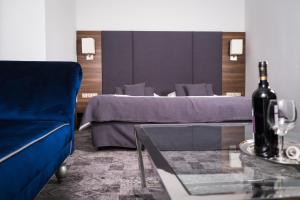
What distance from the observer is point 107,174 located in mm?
2367

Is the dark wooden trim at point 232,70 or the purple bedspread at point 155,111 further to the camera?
the dark wooden trim at point 232,70

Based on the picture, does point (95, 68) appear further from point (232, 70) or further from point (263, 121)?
point (263, 121)

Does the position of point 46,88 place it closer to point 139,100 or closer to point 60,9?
point 139,100

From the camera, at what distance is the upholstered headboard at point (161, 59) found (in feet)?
17.2

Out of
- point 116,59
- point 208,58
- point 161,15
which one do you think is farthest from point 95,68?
point 208,58

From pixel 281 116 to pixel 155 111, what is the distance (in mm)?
2133

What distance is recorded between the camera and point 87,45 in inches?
199

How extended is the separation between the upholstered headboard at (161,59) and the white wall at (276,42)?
0.59 metres

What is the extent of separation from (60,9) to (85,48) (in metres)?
1.09

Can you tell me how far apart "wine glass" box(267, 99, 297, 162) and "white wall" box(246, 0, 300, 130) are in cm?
311

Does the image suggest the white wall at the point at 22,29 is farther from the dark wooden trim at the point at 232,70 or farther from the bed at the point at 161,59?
the dark wooden trim at the point at 232,70

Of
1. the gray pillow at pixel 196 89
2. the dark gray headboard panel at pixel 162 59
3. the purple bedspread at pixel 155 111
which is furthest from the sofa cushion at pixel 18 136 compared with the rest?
the dark gray headboard panel at pixel 162 59

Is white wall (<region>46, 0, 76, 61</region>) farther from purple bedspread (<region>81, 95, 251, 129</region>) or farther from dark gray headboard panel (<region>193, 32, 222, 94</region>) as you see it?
dark gray headboard panel (<region>193, 32, 222, 94</region>)

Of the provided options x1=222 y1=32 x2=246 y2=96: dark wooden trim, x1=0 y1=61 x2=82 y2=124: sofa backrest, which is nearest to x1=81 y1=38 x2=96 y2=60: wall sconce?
x1=222 y1=32 x2=246 y2=96: dark wooden trim
